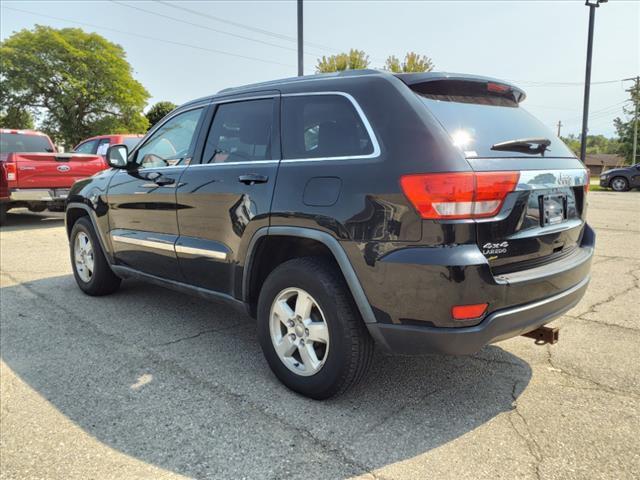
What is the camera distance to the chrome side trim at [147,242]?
3.88 m

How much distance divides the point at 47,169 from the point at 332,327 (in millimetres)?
9284

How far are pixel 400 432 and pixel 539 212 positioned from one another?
1.35 m

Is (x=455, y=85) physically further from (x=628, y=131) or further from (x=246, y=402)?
(x=628, y=131)

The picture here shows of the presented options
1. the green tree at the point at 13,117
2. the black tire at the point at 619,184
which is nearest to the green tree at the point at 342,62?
the black tire at the point at 619,184

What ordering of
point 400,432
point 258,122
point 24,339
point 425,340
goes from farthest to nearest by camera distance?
point 24,339
point 258,122
point 400,432
point 425,340

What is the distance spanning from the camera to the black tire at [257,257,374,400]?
2.61 meters

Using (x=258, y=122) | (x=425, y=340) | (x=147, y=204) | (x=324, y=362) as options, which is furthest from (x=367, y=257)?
(x=147, y=204)

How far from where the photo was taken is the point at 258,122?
131 inches

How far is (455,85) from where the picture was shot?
2.77 metres

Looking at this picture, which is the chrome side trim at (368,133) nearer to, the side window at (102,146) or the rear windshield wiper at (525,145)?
the rear windshield wiper at (525,145)

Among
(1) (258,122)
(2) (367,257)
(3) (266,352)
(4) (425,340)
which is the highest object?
(1) (258,122)

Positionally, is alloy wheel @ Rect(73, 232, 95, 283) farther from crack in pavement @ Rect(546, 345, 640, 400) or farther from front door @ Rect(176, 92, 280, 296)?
crack in pavement @ Rect(546, 345, 640, 400)

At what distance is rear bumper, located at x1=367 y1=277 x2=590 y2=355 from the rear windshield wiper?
808 millimetres

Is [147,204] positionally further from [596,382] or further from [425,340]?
[596,382]
